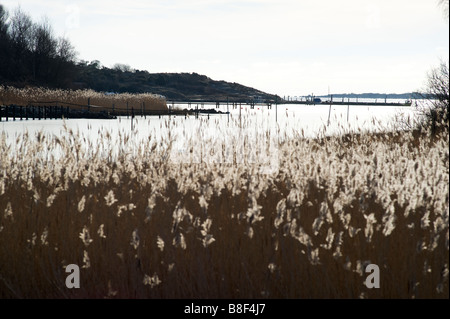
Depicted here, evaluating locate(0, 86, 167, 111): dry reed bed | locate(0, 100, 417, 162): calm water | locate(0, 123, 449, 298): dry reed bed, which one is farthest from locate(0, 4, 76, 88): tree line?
locate(0, 123, 449, 298): dry reed bed

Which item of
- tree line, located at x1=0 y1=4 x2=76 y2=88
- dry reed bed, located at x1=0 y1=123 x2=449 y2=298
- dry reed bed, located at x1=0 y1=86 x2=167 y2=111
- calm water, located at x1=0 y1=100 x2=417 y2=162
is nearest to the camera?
dry reed bed, located at x1=0 y1=123 x2=449 y2=298

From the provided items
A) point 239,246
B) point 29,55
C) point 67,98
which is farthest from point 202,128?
point 29,55

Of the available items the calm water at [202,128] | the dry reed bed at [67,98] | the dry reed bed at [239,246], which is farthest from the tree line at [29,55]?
the dry reed bed at [239,246]

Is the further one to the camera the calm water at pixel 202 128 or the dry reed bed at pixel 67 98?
the dry reed bed at pixel 67 98

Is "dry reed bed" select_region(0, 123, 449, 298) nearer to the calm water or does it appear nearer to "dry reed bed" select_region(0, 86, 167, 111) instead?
the calm water

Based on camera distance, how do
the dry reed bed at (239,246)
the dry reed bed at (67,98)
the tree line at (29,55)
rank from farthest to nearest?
1. the tree line at (29,55)
2. the dry reed bed at (67,98)
3. the dry reed bed at (239,246)

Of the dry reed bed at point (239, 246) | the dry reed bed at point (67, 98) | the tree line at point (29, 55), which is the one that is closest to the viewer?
the dry reed bed at point (239, 246)

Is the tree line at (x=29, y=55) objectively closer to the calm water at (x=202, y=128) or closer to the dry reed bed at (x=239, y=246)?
the calm water at (x=202, y=128)

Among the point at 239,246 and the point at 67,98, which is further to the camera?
the point at 67,98

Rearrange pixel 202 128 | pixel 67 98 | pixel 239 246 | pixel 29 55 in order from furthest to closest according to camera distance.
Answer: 1. pixel 29 55
2. pixel 67 98
3. pixel 202 128
4. pixel 239 246

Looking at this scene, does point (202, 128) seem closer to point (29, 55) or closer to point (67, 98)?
point (67, 98)

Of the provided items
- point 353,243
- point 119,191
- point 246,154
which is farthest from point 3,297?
point 246,154

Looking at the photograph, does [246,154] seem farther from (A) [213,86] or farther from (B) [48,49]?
(A) [213,86]

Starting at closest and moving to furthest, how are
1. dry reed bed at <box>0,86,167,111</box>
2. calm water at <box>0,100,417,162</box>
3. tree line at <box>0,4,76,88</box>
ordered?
calm water at <box>0,100,417,162</box> < dry reed bed at <box>0,86,167,111</box> < tree line at <box>0,4,76,88</box>
